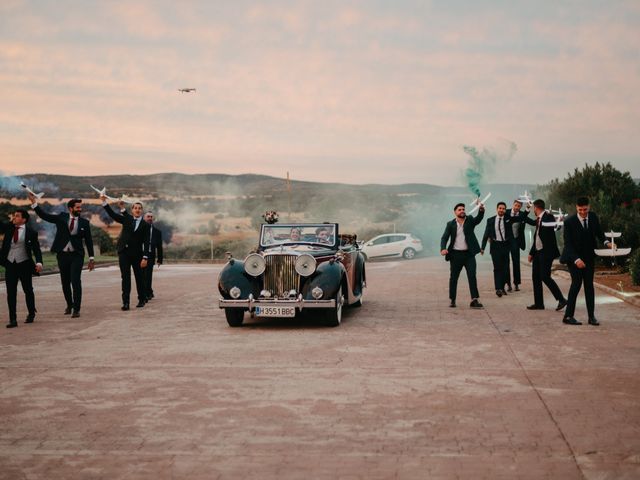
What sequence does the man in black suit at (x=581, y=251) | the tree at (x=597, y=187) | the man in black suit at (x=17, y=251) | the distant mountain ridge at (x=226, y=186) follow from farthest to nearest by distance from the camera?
1. the distant mountain ridge at (x=226, y=186)
2. the tree at (x=597, y=187)
3. the man in black suit at (x=17, y=251)
4. the man in black suit at (x=581, y=251)

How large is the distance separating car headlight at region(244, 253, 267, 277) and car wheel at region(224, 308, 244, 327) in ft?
2.10

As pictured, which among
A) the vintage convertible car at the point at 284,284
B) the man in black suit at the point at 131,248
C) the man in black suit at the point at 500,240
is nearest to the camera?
the vintage convertible car at the point at 284,284

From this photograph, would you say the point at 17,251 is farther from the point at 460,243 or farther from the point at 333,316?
the point at 460,243

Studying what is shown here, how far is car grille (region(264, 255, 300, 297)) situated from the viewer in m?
11.9

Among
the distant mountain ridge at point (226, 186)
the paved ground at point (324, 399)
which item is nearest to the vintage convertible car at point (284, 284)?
the paved ground at point (324, 399)

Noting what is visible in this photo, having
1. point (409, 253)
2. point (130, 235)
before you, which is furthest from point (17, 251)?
point (409, 253)

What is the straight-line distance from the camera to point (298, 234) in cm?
1372

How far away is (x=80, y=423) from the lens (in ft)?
20.3

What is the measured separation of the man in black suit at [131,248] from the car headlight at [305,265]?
14.3ft

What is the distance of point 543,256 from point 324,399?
7965 millimetres

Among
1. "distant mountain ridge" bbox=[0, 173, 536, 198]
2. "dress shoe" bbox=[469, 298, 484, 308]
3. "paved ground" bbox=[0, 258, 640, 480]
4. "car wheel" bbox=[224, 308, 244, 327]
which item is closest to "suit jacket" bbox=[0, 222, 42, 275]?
"paved ground" bbox=[0, 258, 640, 480]

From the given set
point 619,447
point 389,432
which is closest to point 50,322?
point 389,432

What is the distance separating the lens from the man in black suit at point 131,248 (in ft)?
48.3

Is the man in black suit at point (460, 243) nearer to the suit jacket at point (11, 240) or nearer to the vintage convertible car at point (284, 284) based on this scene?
the vintage convertible car at point (284, 284)
